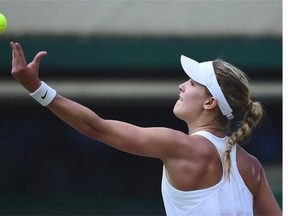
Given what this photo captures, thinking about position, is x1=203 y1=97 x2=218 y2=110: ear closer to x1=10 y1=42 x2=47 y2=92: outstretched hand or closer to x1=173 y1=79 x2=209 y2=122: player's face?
x1=173 y1=79 x2=209 y2=122: player's face

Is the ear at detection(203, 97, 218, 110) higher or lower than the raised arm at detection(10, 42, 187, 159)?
higher

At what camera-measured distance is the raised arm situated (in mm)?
2650

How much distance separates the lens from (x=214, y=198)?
108 inches

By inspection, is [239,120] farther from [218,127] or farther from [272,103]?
[272,103]

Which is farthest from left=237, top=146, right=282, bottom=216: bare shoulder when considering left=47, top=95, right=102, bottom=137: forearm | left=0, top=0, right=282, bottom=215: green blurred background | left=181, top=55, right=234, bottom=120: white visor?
left=0, top=0, right=282, bottom=215: green blurred background

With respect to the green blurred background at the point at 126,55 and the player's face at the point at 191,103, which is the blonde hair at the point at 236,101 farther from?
the green blurred background at the point at 126,55

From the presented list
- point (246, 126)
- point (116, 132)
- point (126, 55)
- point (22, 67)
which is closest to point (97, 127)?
point (116, 132)

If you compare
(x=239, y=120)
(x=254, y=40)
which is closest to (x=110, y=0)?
(x=254, y=40)

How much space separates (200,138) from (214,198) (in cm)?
24

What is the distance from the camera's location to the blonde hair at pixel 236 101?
9.58 ft

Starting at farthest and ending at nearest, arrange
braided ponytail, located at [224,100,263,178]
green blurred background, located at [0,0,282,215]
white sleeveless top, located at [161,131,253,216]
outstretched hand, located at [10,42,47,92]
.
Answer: green blurred background, located at [0,0,282,215]
braided ponytail, located at [224,100,263,178]
white sleeveless top, located at [161,131,253,216]
outstretched hand, located at [10,42,47,92]

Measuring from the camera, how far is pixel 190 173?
2.75 metres

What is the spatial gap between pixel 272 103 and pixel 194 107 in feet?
20.3

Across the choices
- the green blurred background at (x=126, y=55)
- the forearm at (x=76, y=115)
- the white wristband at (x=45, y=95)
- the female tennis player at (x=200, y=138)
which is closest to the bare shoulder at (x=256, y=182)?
the female tennis player at (x=200, y=138)
